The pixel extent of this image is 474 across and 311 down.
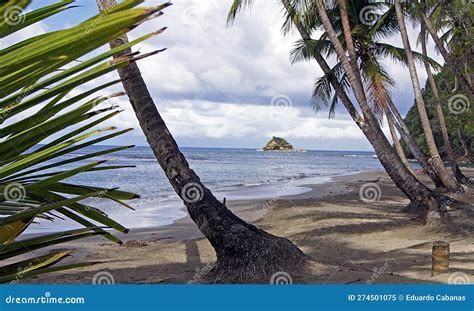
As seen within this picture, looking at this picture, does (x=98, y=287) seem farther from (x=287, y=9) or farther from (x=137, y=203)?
(x=137, y=203)

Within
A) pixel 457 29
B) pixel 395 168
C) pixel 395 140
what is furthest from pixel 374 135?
pixel 395 140

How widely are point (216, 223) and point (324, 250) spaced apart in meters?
4.35

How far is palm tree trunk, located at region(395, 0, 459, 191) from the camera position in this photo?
1531cm

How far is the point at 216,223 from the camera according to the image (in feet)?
21.4

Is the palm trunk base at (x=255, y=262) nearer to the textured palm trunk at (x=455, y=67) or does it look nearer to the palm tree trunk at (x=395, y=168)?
the palm tree trunk at (x=395, y=168)

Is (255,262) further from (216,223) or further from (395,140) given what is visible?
(395,140)

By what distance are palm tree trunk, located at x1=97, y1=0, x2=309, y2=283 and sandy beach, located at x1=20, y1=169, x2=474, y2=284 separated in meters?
0.35

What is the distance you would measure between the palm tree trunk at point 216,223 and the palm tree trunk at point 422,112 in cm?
1088

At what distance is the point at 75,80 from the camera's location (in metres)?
0.90

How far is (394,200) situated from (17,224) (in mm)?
19636

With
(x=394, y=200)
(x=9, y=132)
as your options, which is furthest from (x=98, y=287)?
(x=394, y=200)

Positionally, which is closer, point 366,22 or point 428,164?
point 366,22

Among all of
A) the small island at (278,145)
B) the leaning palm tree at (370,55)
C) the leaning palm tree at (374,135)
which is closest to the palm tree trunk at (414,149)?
the leaning palm tree at (370,55)

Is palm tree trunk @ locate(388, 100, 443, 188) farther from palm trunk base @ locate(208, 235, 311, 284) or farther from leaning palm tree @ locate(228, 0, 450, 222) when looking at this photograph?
palm trunk base @ locate(208, 235, 311, 284)
